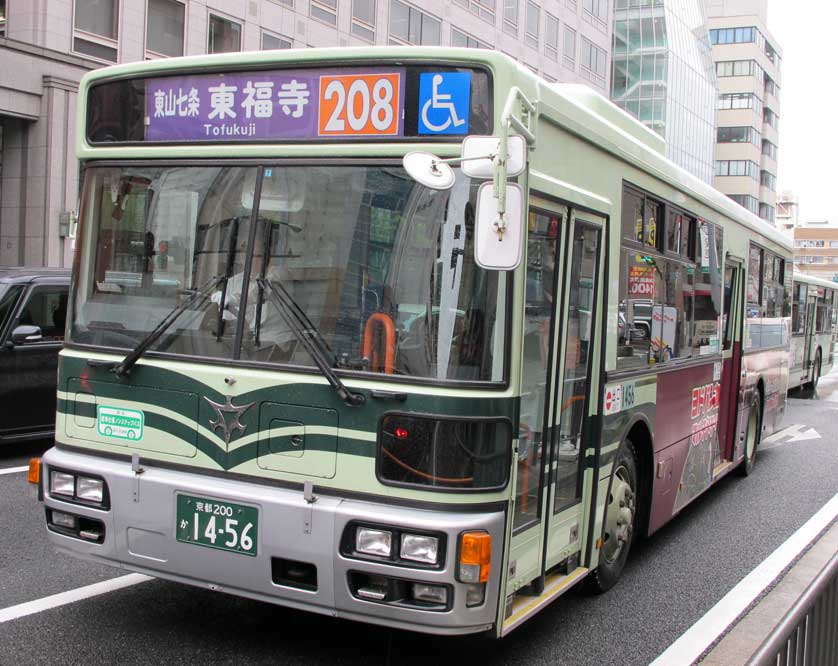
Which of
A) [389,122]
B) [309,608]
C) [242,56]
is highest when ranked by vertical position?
[242,56]

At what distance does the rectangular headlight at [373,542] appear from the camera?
4094mm

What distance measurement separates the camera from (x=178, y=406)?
4.56 m

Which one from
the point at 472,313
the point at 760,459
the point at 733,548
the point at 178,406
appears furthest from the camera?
the point at 760,459

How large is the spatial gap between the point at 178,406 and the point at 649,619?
10.4 feet

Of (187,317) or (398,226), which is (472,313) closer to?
(398,226)

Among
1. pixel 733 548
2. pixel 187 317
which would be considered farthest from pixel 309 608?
pixel 733 548

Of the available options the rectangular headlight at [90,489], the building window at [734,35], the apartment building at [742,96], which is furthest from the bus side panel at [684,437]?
the building window at [734,35]

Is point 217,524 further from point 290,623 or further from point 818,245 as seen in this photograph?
Result: point 818,245

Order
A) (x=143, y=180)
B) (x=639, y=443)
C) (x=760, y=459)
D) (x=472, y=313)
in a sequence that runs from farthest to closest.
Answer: (x=760, y=459), (x=639, y=443), (x=143, y=180), (x=472, y=313)

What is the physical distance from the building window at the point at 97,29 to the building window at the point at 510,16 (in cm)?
2046

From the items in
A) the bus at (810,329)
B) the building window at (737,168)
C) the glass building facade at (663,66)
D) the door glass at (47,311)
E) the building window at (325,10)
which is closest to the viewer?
the door glass at (47,311)

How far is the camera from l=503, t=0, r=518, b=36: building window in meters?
40.9

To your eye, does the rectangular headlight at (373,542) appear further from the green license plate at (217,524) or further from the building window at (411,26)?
the building window at (411,26)

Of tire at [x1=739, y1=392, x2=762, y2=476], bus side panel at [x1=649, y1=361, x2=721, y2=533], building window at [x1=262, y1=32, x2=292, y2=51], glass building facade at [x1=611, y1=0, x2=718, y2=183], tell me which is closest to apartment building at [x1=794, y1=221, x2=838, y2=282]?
glass building facade at [x1=611, y1=0, x2=718, y2=183]
